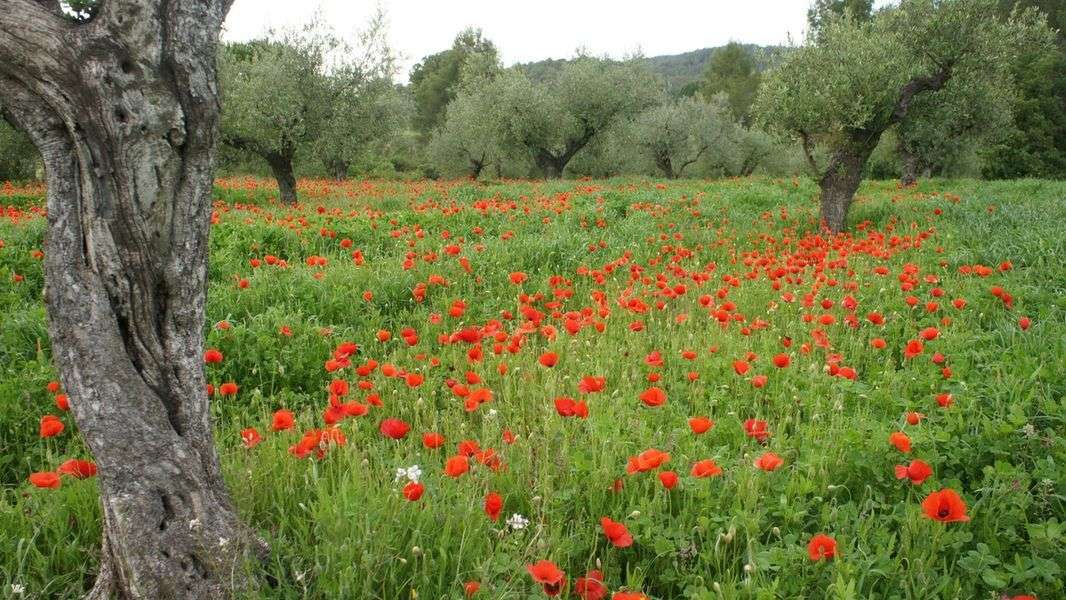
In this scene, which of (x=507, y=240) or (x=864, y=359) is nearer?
(x=864, y=359)

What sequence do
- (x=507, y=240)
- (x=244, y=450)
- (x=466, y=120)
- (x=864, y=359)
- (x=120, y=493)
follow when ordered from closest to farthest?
(x=120, y=493) → (x=244, y=450) → (x=864, y=359) → (x=507, y=240) → (x=466, y=120)

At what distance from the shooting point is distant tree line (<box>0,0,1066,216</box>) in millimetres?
12211

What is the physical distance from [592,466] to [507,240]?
252 inches

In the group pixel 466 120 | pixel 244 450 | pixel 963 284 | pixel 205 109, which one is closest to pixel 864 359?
pixel 963 284

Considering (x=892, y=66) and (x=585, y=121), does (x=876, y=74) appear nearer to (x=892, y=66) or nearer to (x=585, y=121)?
(x=892, y=66)

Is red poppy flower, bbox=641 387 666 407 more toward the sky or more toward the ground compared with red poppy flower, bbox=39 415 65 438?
more toward the ground

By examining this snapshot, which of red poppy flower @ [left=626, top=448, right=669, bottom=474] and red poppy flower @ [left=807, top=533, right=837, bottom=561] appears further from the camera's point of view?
red poppy flower @ [left=626, top=448, right=669, bottom=474]

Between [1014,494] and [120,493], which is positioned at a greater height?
[120,493]

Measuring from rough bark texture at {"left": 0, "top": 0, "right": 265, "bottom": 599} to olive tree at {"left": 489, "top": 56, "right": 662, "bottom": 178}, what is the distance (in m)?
27.8

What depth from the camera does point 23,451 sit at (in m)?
3.65

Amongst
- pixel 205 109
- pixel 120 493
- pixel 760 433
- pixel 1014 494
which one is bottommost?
pixel 1014 494

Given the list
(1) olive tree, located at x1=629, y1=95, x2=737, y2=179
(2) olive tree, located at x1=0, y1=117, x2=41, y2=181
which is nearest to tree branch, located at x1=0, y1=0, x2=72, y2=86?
(2) olive tree, located at x1=0, y1=117, x2=41, y2=181

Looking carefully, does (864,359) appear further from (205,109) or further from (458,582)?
(205,109)

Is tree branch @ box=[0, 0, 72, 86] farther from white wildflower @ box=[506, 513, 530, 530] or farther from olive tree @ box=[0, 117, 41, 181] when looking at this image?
olive tree @ box=[0, 117, 41, 181]
